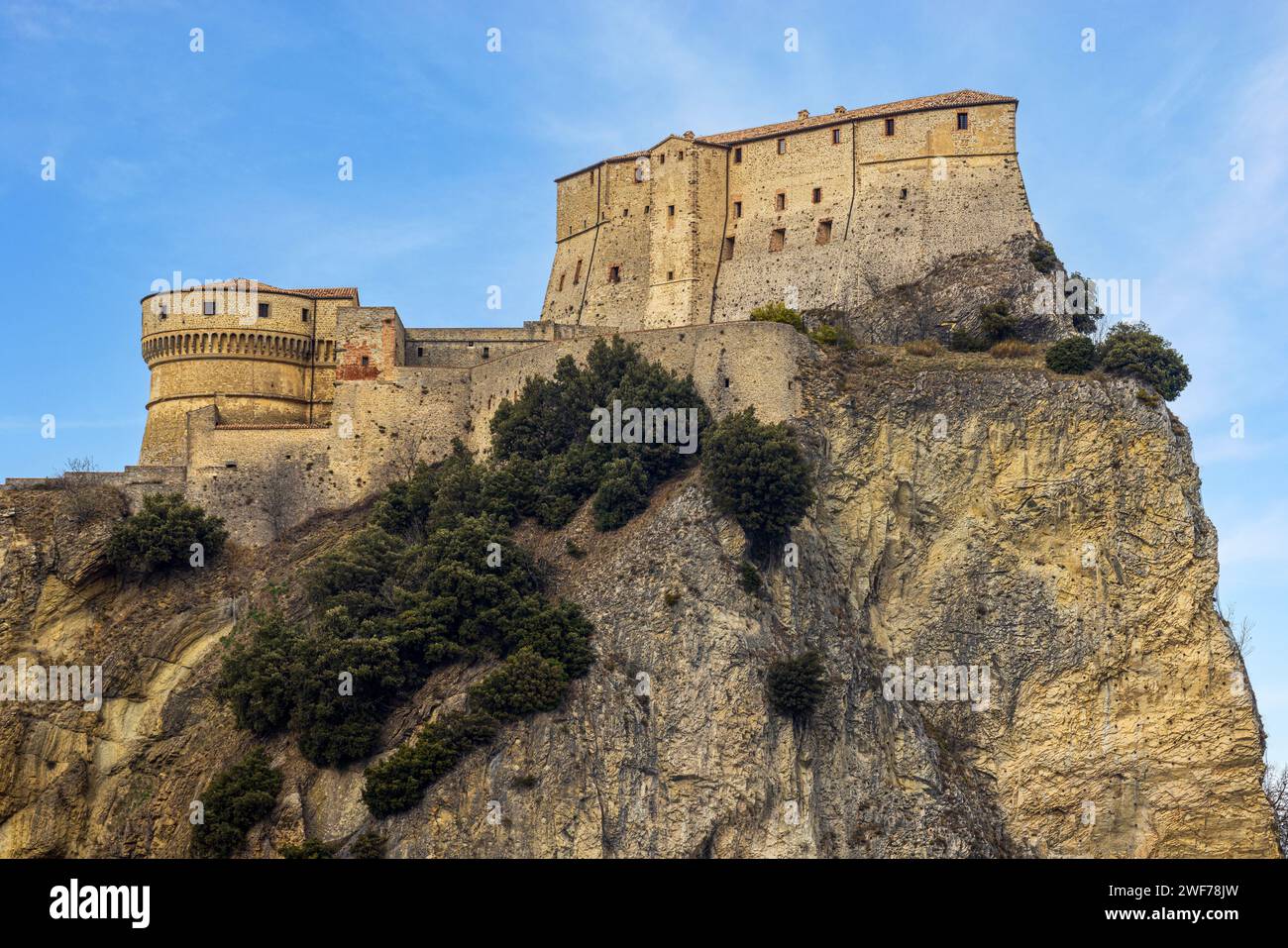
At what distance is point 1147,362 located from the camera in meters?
57.0

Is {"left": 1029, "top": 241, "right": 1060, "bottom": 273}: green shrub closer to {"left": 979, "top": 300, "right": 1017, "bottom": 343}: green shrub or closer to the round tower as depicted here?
{"left": 979, "top": 300, "right": 1017, "bottom": 343}: green shrub

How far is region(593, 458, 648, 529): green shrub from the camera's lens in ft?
177

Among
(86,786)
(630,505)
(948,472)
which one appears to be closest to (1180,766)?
(948,472)

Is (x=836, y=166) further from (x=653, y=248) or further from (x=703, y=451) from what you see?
(x=703, y=451)

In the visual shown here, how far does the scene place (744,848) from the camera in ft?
156

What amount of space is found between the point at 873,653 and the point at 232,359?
26585 millimetres

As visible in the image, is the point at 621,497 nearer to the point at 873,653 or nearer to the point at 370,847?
the point at 873,653

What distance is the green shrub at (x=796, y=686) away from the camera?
48.8 metres

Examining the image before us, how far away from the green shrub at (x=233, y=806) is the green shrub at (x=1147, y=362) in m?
29.2

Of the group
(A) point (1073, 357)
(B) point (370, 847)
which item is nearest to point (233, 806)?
(B) point (370, 847)

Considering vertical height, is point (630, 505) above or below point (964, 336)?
below

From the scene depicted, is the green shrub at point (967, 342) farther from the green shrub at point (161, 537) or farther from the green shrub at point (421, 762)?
the green shrub at point (161, 537)

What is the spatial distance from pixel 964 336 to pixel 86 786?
106ft

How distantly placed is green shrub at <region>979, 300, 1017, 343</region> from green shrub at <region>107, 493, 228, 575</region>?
87.6 feet
